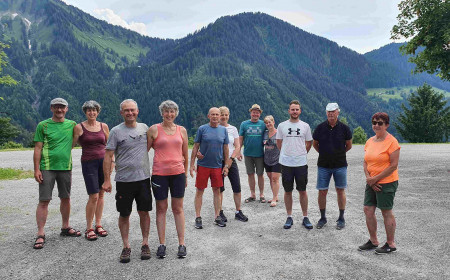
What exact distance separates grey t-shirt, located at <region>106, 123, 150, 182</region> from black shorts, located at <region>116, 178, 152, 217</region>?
0.27 ft

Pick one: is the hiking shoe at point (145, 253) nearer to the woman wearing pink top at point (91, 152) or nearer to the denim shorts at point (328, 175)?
the woman wearing pink top at point (91, 152)

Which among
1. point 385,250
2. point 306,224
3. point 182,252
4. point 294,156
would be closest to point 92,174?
point 182,252

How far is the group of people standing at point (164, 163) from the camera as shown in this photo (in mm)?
4680

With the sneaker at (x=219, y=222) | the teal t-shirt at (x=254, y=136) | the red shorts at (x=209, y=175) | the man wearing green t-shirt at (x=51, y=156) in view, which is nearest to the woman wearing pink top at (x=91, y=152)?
the man wearing green t-shirt at (x=51, y=156)

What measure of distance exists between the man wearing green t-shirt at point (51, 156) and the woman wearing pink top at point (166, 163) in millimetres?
1708

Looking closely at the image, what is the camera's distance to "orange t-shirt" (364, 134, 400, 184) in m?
4.75

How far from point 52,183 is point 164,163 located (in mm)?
2124

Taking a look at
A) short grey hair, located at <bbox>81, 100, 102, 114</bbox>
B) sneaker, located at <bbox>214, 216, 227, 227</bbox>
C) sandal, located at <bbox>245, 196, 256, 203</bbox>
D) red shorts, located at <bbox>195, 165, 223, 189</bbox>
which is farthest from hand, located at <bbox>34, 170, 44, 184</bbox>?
sandal, located at <bbox>245, 196, 256, 203</bbox>

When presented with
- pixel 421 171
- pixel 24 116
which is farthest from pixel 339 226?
pixel 24 116

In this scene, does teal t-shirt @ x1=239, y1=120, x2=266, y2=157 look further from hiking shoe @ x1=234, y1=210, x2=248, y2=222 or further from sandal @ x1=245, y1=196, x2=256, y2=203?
hiking shoe @ x1=234, y1=210, x2=248, y2=222

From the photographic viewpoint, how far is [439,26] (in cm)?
1211

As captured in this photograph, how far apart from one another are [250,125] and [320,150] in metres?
2.17

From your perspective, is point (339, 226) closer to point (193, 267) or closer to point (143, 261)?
point (193, 267)

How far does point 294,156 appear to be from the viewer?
621 centimetres
